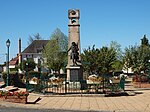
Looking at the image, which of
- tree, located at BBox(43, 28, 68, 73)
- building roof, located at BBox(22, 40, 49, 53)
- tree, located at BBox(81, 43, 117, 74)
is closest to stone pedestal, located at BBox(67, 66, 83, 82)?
tree, located at BBox(81, 43, 117, 74)

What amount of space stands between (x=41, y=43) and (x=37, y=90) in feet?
238

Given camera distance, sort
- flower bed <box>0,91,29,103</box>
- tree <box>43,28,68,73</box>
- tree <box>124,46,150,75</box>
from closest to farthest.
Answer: flower bed <box>0,91,29,103</box>
tree <box>124,46,150,75</box>
tree <box>43,28,68,73</box>

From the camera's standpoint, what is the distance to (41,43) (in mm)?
96000

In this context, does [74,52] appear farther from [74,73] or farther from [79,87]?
[79,87]

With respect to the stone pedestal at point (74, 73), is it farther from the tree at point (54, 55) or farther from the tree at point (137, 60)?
the tree at point (54, 55)

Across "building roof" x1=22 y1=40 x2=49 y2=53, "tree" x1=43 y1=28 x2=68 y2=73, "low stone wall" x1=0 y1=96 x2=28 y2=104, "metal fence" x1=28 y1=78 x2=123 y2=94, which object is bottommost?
"low stone wall" x1=0 y1=96 x2=28 y2=104

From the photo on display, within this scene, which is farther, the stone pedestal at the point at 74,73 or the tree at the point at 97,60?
the tree at the point at 97,60

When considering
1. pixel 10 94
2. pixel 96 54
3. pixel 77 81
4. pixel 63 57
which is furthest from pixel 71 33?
pixel 63 57

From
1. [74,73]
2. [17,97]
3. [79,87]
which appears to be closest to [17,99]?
[17,97]

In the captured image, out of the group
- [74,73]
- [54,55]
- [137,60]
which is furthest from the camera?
[54,55]

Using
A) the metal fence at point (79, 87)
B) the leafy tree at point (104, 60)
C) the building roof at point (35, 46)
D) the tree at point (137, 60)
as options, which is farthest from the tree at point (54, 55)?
the metal fence at point (79, 87)

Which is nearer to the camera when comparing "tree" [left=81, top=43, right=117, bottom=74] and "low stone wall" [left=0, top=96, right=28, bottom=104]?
"low stone wall" [left=0, top=96, right=28, bottom=104]

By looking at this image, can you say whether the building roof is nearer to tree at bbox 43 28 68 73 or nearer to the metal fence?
tree at bbox 43 28 68 73

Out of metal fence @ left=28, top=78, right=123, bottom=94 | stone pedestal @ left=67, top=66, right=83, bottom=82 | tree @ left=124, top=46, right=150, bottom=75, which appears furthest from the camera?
tree @ left=124, top=46, right=150, bottom=75
